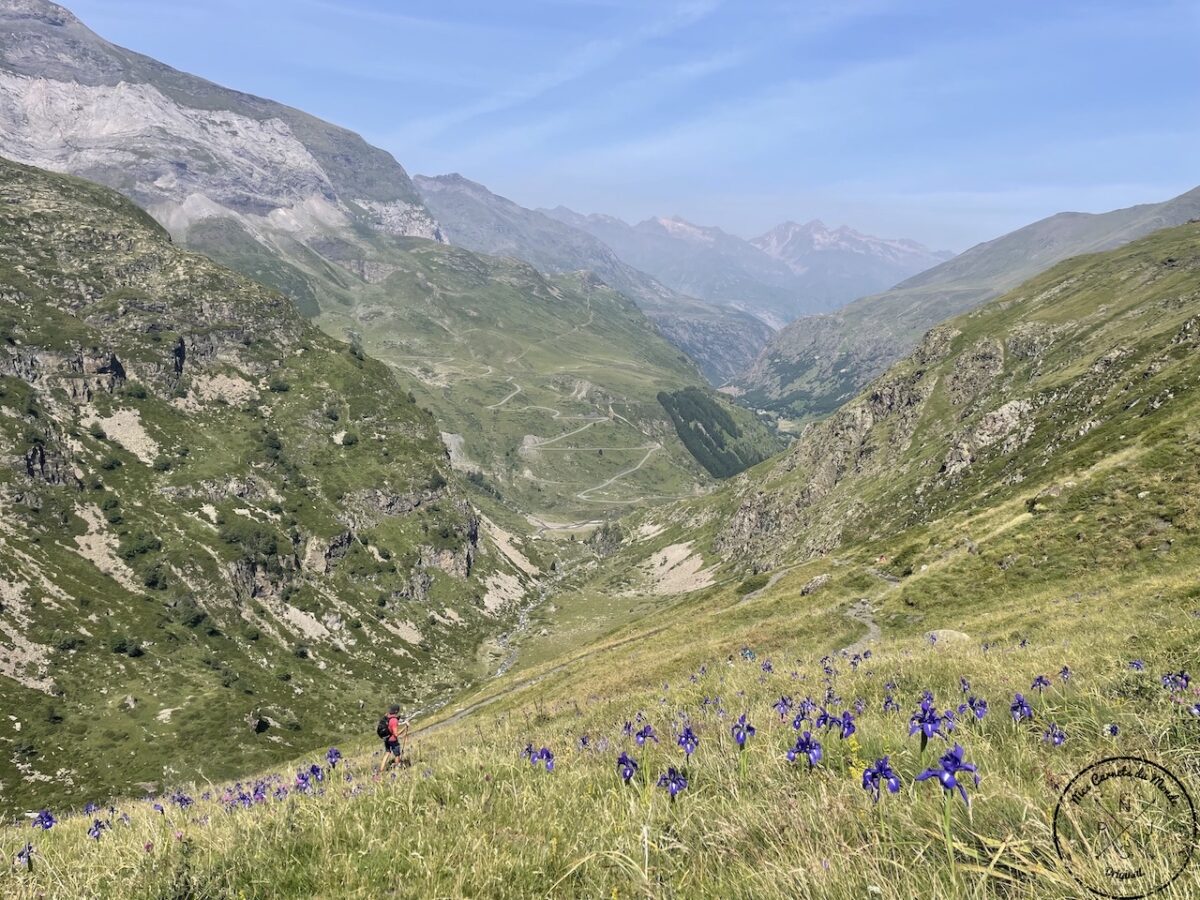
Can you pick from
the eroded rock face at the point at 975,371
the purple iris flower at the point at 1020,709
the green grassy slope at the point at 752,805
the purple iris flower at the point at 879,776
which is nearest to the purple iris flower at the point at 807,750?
the green grassy slope at the point at 752,805

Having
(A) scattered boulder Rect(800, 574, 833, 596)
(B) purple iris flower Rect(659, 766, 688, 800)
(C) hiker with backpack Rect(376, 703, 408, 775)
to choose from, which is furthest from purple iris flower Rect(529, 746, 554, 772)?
(A) scattered boulder Rect(800, 574, 833, 596)

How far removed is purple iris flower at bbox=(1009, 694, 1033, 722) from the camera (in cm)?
665

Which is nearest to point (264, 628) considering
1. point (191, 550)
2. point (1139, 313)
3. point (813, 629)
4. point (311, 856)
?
point (191, 550)

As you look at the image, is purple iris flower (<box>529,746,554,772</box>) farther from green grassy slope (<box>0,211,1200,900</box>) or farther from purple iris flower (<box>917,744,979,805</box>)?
purple iris flower (<box>917,744,979,805</box>)

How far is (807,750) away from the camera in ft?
18.1

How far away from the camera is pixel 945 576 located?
4850 cm

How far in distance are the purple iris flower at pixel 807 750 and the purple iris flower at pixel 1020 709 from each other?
263cm

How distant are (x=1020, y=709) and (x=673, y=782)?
160 inches

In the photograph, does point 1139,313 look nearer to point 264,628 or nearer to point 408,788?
point 408,788

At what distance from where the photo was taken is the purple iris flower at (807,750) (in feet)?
17.3

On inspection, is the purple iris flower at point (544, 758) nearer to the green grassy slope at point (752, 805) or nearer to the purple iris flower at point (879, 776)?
the green grassy slope at point (752, 805)

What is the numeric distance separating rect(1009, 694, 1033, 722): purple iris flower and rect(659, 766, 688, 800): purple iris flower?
3.82 metres

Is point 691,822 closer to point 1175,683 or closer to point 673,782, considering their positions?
point 673,782

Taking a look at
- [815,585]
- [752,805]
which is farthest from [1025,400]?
[752,805]
